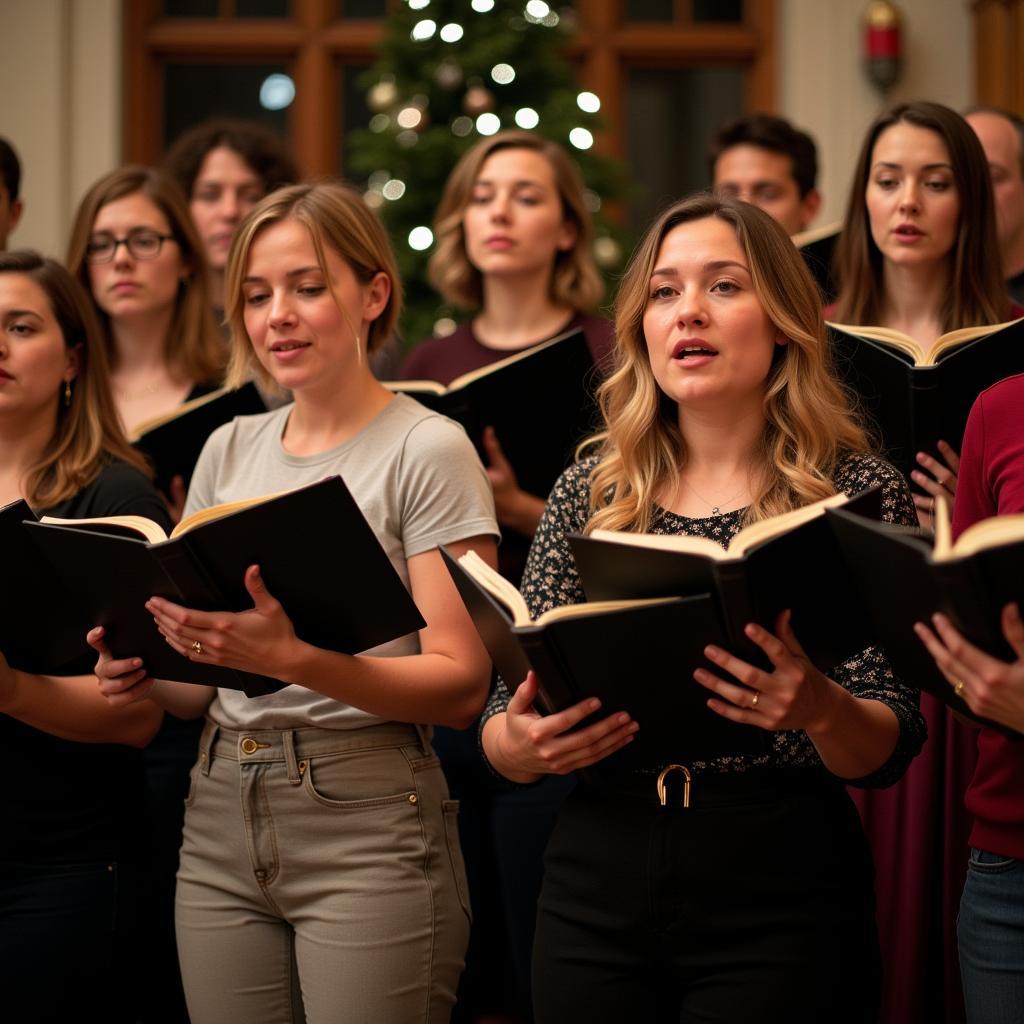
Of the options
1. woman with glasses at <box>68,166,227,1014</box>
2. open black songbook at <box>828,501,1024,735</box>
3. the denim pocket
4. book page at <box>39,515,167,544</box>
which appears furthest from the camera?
woman with glasses at <box>68,166,227,1014</box>

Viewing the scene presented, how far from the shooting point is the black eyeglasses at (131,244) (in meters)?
2.86

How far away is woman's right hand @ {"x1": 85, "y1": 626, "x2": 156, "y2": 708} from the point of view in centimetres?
184

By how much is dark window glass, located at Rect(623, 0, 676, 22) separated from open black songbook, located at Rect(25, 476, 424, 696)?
4.86 m

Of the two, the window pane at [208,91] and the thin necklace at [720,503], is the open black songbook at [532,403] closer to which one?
the thin necklace at [720,503]

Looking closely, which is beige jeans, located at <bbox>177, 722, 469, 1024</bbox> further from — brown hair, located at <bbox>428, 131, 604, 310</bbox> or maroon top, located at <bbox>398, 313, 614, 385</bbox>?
brown hair, located at <bbox>428, 131, 604, 310</bbox>

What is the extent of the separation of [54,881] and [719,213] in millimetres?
1327

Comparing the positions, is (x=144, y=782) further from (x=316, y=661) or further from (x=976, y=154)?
(x=976, y=154)

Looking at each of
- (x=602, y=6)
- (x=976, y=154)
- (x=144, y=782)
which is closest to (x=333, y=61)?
(x=602, y=6)

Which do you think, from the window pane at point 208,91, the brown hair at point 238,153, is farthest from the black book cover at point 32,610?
the window pane at point 208,91

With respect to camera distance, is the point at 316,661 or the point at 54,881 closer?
the point at 316,661

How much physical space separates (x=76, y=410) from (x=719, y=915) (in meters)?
1.33

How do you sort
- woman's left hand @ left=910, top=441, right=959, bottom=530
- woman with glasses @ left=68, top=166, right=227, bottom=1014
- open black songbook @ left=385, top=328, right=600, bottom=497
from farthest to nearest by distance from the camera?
woman with glasses @ left=68, top=166, right=227, bottom=1014, open black songbook @ left=385, top=328, right=600, bottom=497, woman's left hand @ left=910, top=441, right=959, bottom=530

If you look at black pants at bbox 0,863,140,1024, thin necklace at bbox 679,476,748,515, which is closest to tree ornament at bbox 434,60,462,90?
thin necklace at bbox 679,476,748,515

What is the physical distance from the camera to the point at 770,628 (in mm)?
1455
